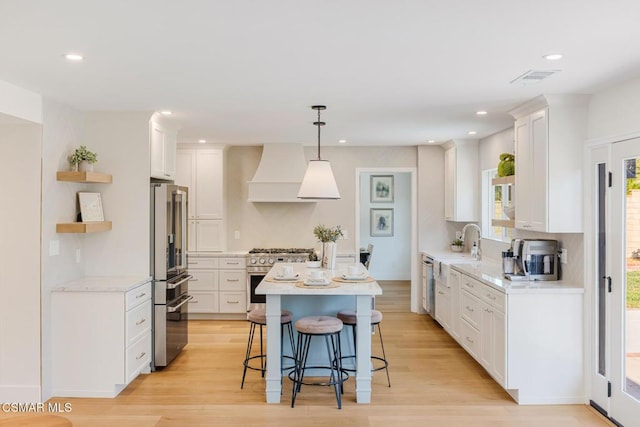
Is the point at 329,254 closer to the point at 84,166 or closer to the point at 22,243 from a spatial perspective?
the point at 84,166

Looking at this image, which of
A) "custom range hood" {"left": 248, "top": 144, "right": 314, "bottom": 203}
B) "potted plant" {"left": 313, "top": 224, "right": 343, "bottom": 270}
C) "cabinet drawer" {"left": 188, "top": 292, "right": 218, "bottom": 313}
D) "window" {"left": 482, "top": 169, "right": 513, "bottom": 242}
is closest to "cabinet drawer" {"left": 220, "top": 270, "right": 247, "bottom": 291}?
"cabinet drawer" {"left": 188, "top": 292, "right": 218, "bottom": 313}

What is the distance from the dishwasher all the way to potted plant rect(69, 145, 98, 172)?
14.0 ft

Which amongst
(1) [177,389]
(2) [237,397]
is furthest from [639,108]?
(1) [177,389]

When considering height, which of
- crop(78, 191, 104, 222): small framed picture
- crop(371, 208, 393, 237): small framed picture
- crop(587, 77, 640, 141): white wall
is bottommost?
crop(371, 208, 393, 237): small framed picture

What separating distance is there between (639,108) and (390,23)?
2.03 meters

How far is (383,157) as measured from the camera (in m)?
7.35

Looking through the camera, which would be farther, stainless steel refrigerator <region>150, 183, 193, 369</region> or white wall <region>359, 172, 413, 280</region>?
white wall <region>359, 172, 413, 280</region>

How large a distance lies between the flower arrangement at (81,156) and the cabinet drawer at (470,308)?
381 centimetres

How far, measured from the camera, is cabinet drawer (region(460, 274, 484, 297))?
4.66 m

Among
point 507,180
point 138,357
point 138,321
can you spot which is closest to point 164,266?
point 138,321

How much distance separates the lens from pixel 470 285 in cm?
493

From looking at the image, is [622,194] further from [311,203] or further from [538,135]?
[311,203]

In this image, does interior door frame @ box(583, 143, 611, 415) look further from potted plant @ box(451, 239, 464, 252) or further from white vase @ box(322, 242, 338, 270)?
potted plant @ box(451, 239, 464, 252)

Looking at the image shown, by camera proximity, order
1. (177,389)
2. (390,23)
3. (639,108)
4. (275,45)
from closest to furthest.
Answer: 1. (390,23)
2. (275,45)
3. (639,108)
4. (177,389)
